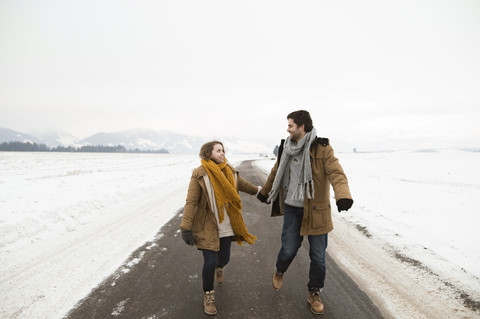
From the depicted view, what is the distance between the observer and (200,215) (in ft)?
8.86

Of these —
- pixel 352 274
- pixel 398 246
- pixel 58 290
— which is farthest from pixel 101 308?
pixel 398 246

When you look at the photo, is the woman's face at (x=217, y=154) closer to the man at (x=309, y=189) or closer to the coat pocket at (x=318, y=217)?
the man at (x=309, y=189)

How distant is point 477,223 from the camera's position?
560 centimetres

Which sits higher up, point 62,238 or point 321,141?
point 321,141

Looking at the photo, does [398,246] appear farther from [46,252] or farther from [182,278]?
[46,252]

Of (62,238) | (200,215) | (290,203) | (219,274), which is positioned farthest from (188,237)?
(62,238)

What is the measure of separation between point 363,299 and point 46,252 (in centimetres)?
498

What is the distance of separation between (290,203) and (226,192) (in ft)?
2.45

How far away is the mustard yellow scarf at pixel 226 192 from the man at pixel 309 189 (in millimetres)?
526

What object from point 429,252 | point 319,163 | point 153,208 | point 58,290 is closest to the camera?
point 319,163

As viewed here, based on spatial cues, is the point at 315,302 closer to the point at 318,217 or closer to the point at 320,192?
the point at 318,217

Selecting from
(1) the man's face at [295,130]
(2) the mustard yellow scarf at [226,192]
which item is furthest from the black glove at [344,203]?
(2) the mustard yellow scarf at [226,192]

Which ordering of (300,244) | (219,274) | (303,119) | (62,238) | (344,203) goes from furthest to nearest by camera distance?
(62,238), (219,274), (300,244), (303,119), (344,203)

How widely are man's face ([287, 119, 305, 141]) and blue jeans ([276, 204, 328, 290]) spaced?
81 centimetres
